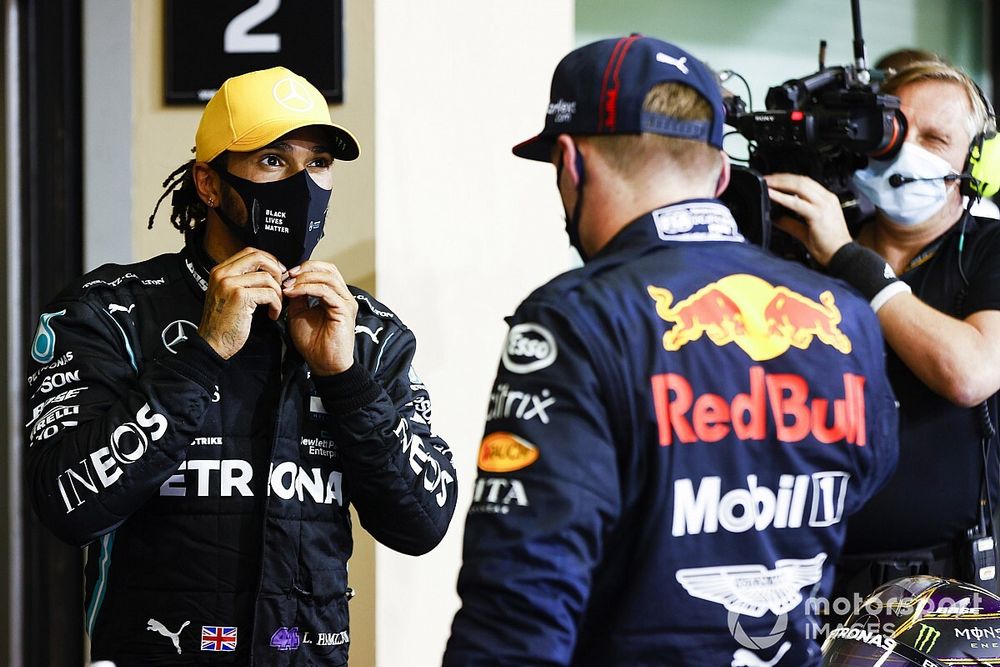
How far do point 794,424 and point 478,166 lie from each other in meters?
Result: 1.53

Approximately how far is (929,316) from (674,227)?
86 centimetres

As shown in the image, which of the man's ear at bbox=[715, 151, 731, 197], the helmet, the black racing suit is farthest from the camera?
the helmet

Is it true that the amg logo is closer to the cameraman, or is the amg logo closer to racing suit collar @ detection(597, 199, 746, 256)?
racing suit collar @ detection(597, 199, 746, 256)

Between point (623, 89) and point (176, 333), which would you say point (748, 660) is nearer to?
point (623, 89)

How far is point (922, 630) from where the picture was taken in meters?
1.76

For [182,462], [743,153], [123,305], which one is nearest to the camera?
[182,462]

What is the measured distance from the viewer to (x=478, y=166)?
2656 mm

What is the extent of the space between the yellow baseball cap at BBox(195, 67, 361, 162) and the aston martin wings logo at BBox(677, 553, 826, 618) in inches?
38.2

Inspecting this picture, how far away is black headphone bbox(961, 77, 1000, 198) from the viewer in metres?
2.15

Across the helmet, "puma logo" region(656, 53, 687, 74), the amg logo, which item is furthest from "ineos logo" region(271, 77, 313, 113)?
the helmet

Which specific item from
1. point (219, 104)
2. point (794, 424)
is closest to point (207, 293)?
point (219, 104)

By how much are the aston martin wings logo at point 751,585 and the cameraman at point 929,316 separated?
A: 31.9 inches

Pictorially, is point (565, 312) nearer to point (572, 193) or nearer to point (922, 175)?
point (572, 193)

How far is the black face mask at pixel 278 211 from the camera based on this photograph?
5.89ft
